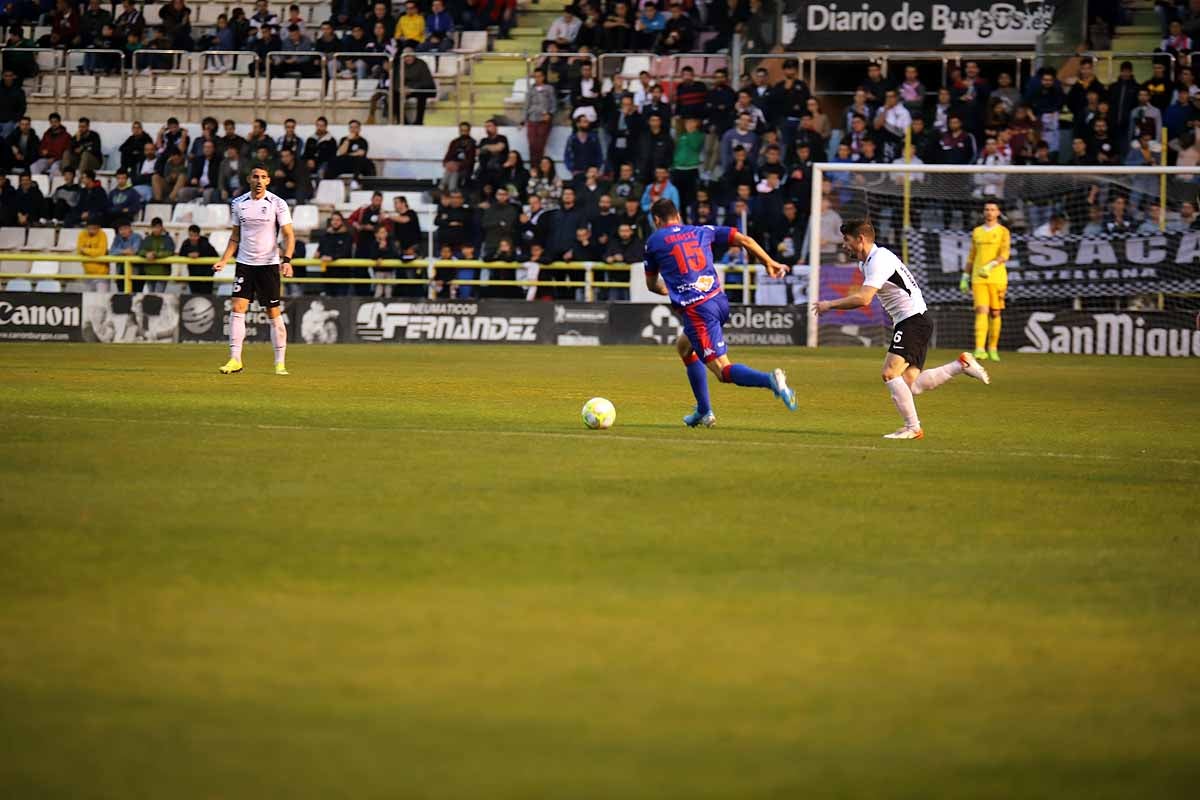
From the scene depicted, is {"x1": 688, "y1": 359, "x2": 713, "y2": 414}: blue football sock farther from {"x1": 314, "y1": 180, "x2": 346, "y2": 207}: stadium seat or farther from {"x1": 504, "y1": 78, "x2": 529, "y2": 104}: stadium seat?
{"x1": 504, "y1": 78, "x2": 529, "y2": 104}: stadium seat

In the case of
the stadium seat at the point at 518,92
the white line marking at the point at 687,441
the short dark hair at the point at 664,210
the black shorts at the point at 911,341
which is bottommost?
the white line marking at the point at 687,441

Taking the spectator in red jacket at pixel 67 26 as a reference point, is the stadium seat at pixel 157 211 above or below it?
below

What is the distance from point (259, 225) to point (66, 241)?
13335 mm

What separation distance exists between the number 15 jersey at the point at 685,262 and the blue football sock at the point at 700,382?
48 centimetres

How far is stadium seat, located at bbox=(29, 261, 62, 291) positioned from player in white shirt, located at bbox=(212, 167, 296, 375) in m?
12.0

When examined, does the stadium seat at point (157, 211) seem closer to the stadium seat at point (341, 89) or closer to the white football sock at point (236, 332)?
the stadium seat at point (341, 89)

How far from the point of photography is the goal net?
Result: 2667 cm

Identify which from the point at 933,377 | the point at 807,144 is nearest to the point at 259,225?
the point at 933,377

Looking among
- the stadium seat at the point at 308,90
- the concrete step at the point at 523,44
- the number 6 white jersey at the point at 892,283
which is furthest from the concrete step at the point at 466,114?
the number 6 white jersey at the point at 892,283

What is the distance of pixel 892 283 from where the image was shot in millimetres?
12883

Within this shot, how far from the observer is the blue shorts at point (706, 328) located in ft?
43.7

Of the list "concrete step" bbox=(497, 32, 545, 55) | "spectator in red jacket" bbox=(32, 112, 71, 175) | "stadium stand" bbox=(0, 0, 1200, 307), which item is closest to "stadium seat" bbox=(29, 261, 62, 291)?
"stadium stand" bbox=(0, 0, 1200, 307)

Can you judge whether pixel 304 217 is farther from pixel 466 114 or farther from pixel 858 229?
pixel 858 229

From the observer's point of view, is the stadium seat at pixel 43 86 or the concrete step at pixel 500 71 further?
the stadium seat at pixel 43 86
